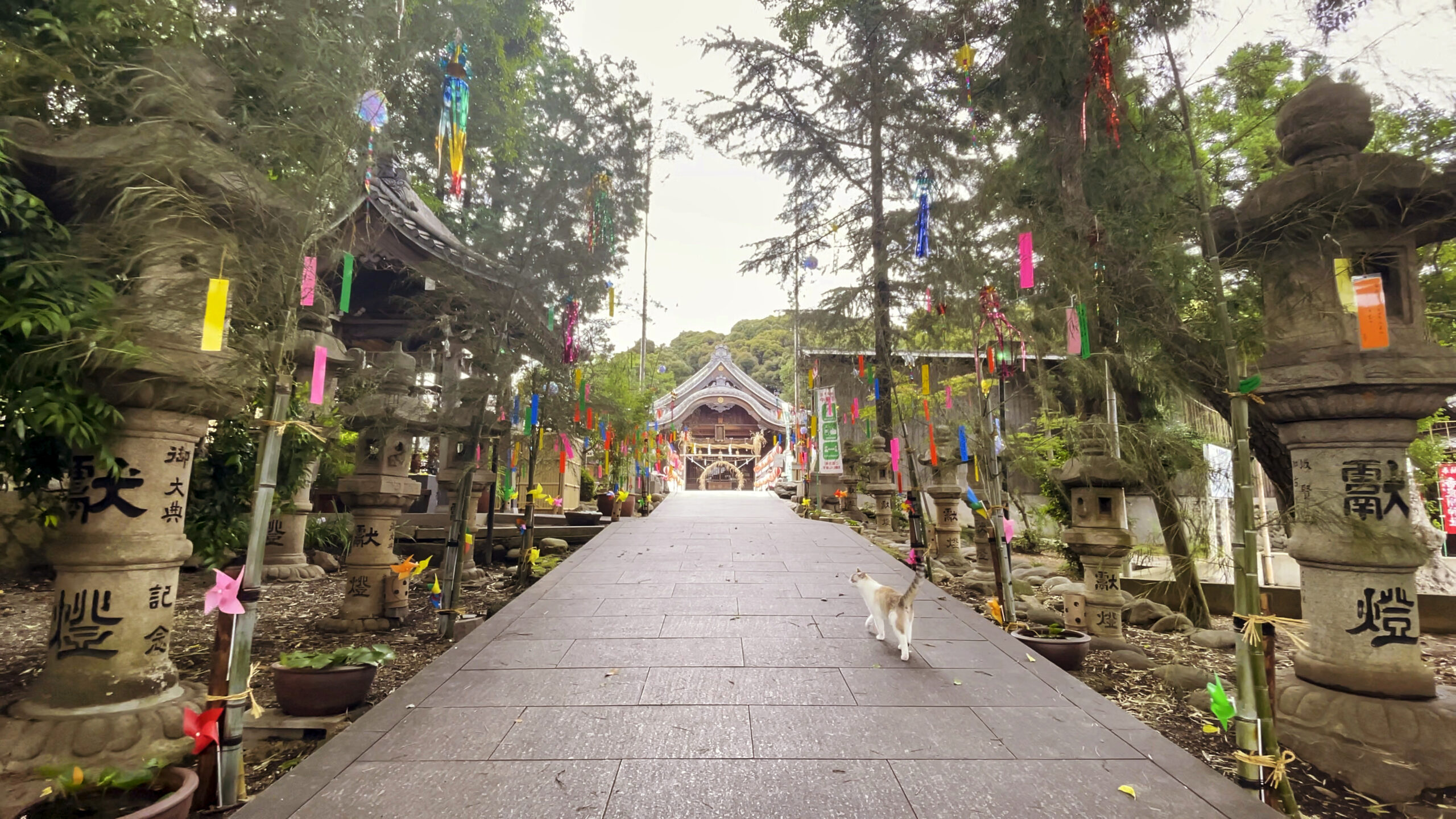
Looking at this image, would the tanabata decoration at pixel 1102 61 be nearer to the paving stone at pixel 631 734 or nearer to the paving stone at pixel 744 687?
the paving stone at pixel 744 687

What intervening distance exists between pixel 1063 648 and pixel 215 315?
5077 mm

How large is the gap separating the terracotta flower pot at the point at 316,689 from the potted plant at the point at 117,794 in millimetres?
1204

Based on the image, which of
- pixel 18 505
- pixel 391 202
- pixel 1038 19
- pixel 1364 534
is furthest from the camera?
pixel 391 202

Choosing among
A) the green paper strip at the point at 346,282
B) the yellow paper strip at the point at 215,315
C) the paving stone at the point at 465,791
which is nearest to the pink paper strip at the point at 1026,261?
the paving stone at the point at 465,791

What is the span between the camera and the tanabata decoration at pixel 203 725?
2.29 meters

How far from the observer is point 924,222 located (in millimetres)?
8516

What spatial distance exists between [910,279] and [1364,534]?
773 centimetres

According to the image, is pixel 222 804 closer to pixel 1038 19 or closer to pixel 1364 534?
pixel 1364 534

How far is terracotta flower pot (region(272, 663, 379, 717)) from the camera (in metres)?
3.55

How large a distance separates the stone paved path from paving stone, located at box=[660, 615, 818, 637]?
21mm

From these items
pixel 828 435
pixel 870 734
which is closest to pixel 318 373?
pixel 870 734

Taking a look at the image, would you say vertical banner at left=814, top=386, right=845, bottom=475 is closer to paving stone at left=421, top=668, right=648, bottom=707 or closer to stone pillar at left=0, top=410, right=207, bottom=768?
paving stone at left=421, top=668, right=648, bottom=707

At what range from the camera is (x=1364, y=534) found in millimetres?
3357

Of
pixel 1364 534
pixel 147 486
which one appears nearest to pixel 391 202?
pixel 147 486
